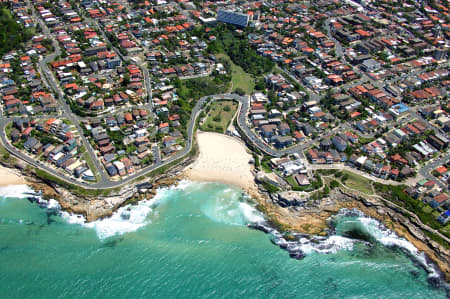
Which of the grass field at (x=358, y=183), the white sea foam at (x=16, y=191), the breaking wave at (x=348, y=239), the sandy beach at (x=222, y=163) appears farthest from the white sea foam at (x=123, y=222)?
the grass field at (x=358, y=183)

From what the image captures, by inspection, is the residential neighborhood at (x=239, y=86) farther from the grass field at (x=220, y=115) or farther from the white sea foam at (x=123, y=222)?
the white sea foam at (x=123, y=222)

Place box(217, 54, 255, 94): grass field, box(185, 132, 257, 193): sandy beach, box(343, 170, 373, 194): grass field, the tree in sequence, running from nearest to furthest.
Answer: box(343, 170, 373, 194): grass field < box(185, 132, 257, 193): sandy beach < the tree < box(217, 54, 255, 94): grass field

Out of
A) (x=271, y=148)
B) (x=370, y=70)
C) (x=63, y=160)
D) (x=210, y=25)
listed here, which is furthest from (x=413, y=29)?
(x=63, y=160)

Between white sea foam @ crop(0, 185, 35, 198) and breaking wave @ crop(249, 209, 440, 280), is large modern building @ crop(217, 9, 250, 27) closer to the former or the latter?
breaking wave @ crop(249, 209, 440, 280)

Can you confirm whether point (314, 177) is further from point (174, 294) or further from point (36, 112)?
point (36, 112)

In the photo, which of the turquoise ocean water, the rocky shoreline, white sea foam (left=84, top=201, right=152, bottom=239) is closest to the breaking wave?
the turquoise ocean water
